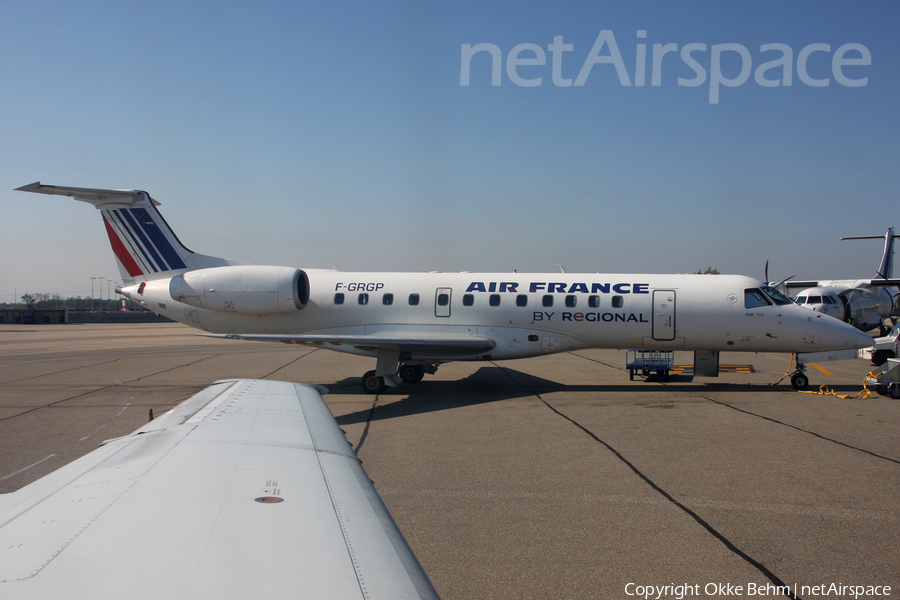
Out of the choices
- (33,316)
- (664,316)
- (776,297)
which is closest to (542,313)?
(664,316)

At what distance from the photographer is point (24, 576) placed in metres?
1.60

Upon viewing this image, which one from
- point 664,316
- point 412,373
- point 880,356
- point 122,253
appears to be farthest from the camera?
point 880,356

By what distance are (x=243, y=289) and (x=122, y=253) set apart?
4.40m

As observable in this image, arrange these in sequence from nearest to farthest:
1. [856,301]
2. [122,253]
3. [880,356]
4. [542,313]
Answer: [542,313], [122,253], [880,356], [856,301]

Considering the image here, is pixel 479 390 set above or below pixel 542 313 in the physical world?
below

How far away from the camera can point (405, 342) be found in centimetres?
1245

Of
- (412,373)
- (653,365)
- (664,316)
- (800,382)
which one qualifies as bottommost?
(412,373)

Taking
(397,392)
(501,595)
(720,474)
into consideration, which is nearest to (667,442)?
(720,474)

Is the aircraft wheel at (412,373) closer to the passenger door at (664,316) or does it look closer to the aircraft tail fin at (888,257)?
the passenger door at (664,316)

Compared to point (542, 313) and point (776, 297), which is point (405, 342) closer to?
point (542, 313)

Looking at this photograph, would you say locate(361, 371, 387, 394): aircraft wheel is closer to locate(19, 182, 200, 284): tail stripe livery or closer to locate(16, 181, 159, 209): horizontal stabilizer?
locate(19, 182, 200, 284): tail stripe livery

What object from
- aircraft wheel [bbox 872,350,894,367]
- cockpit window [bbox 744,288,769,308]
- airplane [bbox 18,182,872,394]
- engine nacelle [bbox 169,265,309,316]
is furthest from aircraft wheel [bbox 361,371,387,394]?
aircraft wheel [bbox 872,350,894,367]

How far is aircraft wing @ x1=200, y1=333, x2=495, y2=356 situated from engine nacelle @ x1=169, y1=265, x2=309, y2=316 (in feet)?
5.11

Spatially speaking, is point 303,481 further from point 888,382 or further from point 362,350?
point 888,382
